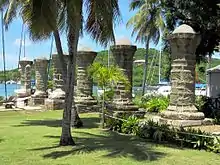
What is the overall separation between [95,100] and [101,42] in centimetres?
1108

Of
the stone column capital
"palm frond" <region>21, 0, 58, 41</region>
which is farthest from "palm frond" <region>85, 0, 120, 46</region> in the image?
the stone column capital

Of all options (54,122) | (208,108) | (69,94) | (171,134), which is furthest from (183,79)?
(54,122)

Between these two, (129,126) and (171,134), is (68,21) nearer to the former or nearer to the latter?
(171,134)

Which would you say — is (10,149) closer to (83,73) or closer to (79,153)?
(79,153)

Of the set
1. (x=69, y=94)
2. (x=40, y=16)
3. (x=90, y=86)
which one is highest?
(x=40, y=16)

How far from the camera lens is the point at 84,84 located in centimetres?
2386

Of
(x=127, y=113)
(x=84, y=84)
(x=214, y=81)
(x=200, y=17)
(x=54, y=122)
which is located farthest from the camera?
(x=214, y=81)

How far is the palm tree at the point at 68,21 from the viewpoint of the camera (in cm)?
1170

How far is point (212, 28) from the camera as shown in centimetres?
1980

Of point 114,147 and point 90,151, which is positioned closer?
point 90,151

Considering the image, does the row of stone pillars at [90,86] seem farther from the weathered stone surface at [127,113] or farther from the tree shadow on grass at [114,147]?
the tree shadow on grass at [114,147]

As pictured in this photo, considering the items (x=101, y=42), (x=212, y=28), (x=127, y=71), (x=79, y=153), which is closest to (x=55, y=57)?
(x=127, y=71)

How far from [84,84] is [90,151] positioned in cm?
1232

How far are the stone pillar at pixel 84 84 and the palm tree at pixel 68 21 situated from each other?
397 inches
